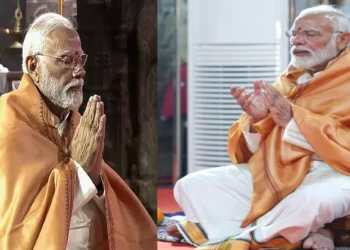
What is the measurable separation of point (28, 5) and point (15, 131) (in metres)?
1.02

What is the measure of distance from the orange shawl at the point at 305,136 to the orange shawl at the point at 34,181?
5.03 ft

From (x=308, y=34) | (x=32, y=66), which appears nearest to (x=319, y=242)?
(x=308, y=34)

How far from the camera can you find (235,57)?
216 inches

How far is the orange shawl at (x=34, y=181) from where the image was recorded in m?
2.75

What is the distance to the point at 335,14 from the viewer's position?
4.52m

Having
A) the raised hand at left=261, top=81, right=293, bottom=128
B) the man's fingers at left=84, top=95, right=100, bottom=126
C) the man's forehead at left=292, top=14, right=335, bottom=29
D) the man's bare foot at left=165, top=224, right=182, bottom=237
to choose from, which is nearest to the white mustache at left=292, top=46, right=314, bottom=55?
the man's forehead at left=292, top=14, right=335, bottom=29

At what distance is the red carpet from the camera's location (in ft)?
15.2

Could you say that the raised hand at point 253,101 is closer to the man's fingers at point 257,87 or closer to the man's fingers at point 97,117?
the man's fingers at point 257,87

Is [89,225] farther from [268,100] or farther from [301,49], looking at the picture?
[301,49]

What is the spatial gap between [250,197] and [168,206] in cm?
123

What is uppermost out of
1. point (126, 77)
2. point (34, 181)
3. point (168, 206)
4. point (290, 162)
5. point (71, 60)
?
point (71, 60)

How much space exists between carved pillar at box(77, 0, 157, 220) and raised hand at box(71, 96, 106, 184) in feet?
2.21

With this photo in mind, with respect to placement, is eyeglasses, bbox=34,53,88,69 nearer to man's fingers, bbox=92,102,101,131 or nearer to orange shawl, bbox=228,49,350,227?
man's fingers, bbox=92,102,101,131

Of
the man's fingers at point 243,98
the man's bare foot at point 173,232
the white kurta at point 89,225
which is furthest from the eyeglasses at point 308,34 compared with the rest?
the white kurta at point 89,225
